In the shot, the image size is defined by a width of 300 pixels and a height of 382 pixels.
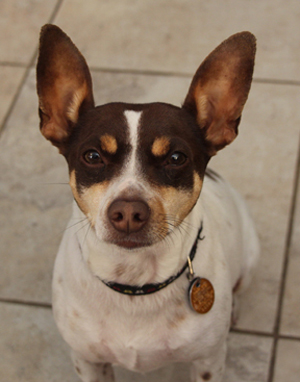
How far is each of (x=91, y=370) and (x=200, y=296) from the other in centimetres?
73

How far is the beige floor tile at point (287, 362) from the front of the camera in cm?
329

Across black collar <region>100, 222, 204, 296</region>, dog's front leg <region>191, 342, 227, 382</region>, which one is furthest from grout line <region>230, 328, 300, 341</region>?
black collar <region>100, 222, 204, 296</region>

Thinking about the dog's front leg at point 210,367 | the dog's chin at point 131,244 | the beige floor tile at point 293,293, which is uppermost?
the dog's chin at point 131,244

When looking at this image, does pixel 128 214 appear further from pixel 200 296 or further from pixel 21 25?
Answer: pixel 21 25

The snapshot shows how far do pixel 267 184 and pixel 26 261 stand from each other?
166cm

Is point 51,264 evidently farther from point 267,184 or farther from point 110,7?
point 110,7

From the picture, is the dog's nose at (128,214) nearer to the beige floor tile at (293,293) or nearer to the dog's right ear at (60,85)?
the dog's right ear at (60,85)

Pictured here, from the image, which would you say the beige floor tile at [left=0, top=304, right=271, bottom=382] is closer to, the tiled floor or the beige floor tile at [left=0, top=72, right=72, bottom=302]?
the tiled floor

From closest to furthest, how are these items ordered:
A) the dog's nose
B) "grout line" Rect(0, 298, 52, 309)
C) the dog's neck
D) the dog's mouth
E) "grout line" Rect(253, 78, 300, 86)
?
the dog's nose
the dog's mouth
the dog's neck
"grout line" Rect(0, 298, 52, 309)
"grout line" Rect(253, 78, 300, 86)

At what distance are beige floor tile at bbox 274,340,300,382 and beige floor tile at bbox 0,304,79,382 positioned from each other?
110 cm

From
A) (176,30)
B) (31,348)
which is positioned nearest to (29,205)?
(31,348)

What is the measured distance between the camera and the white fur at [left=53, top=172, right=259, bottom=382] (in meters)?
2.55

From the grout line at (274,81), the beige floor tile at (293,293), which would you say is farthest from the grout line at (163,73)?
the beige floor tile at (293,293)

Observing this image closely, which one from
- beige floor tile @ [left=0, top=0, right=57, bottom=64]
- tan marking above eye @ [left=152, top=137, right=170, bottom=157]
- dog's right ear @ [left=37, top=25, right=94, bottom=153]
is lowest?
beige floor tile @ [left=0, top=0, right=57, bottom=64]
